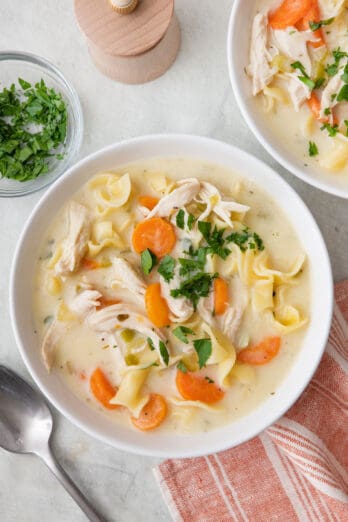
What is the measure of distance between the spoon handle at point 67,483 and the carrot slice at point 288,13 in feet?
8.77

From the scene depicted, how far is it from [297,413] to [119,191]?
1570 mm

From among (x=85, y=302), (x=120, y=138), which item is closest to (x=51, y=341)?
(x=85, y=302)

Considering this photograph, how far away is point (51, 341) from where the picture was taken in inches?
138

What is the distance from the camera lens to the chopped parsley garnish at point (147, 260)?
3.43 m

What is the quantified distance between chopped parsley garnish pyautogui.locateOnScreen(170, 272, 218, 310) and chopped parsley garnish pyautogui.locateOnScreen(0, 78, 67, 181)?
3.79 feet

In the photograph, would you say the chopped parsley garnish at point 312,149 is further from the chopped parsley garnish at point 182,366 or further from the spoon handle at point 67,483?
the spoon handle at point 67,483

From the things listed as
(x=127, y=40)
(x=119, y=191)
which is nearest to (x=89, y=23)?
(x=127, y=40)

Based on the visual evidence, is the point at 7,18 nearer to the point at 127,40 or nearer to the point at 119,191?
the point at 127,40

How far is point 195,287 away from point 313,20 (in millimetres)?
1529

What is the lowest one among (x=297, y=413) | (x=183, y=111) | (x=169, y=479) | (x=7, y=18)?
(x=169, y=479)

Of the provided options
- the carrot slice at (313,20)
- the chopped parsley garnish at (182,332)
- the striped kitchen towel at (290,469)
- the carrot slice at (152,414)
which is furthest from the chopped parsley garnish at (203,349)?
the carrot slice at (313,20)

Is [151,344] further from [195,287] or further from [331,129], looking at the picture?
[331,129]

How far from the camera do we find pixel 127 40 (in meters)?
3.55

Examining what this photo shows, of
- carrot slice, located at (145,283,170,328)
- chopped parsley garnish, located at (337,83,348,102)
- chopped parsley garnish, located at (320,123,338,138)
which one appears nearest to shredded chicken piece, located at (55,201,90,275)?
carrot slice, located at (145,283,170,328)
